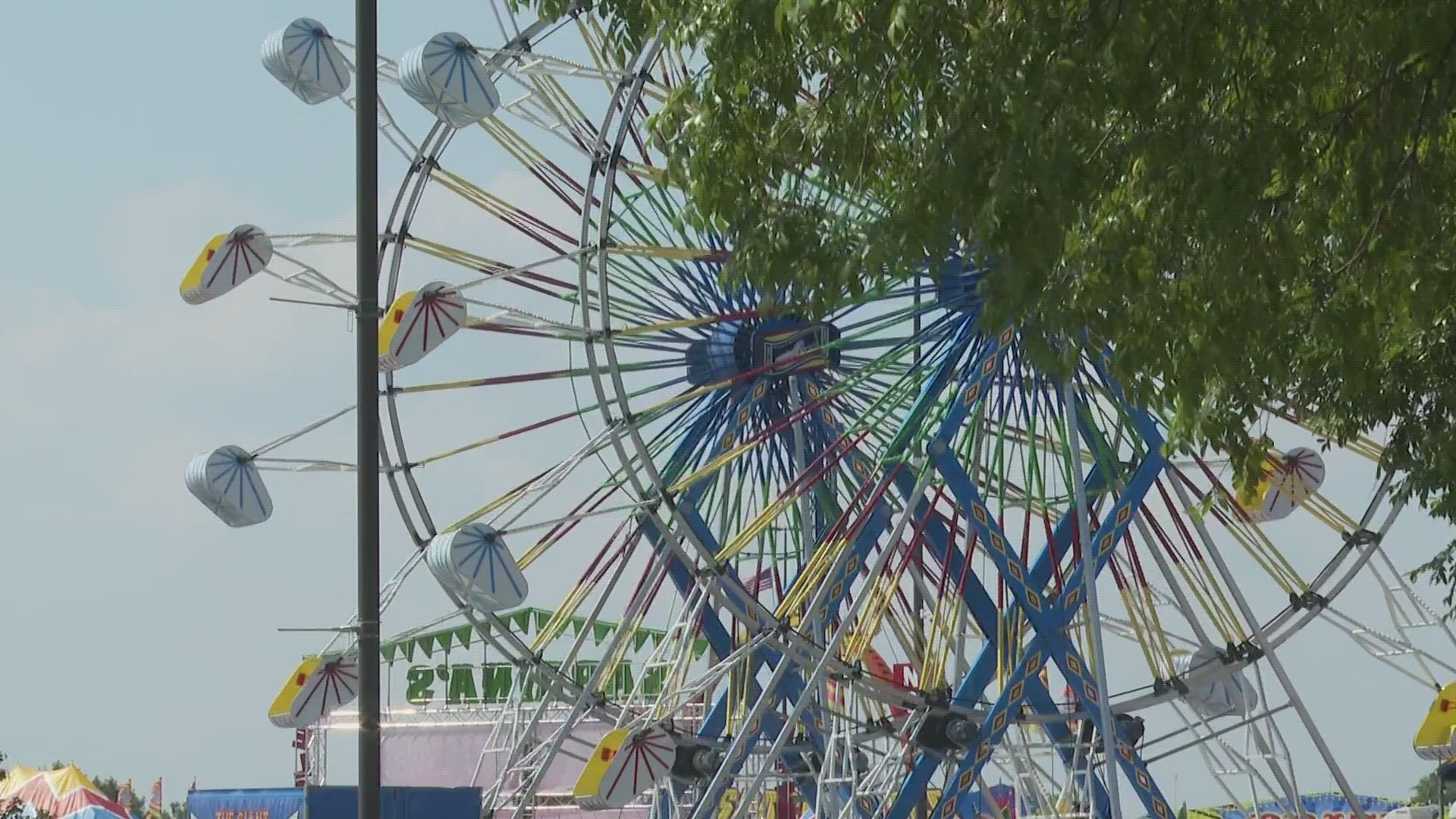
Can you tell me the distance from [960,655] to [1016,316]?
15.9 metres

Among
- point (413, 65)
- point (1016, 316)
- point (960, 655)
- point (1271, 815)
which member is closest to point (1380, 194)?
point (1016, 316)

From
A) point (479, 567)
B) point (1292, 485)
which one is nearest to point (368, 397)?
point (479, 567)

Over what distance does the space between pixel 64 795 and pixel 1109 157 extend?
133 ft

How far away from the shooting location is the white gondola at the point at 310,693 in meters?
24.5

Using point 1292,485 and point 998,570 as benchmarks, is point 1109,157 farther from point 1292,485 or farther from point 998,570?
point 1292,485

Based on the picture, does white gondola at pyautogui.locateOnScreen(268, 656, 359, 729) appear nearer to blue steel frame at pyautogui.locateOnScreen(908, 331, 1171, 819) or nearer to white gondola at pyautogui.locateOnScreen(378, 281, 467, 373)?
white gondola at pyautogui.locateOnScreen(378, 281, 467, 373)

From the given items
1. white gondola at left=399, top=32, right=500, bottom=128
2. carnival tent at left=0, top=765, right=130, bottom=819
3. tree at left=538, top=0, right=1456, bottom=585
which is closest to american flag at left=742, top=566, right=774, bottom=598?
white gondola at left=399, top=32, right=500, bottom=128

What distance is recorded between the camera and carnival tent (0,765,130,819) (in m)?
46.2

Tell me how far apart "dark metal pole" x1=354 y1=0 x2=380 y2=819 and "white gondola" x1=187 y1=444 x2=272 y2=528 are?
536 inches

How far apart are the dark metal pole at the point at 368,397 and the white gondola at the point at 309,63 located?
43.4ft

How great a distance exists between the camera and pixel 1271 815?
47.0m

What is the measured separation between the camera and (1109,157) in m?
10.4

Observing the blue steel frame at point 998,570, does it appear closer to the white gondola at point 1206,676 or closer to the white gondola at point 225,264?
the white gondola at point 1206,676

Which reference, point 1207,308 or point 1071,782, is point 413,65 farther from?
point 1207,308
